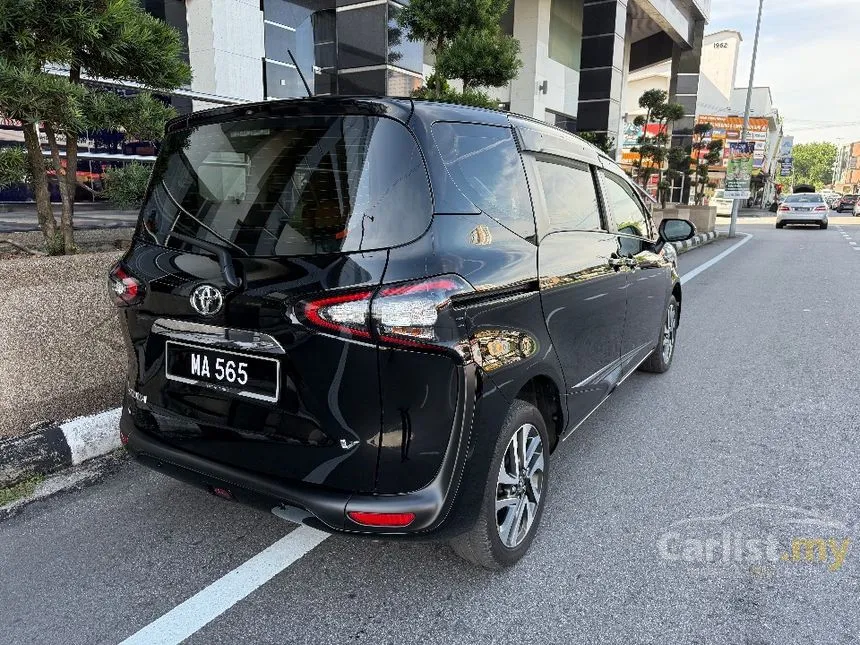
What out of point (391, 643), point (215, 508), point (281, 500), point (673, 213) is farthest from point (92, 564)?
point (673, 213)

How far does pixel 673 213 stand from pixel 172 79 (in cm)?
2038

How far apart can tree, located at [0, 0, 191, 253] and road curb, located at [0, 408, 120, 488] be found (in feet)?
6.77

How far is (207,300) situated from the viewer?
2203mm

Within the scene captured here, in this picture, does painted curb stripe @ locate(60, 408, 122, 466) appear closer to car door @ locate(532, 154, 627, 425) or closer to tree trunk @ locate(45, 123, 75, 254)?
tree trunk @ locate(45, 123, 75, 254)

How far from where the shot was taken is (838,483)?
3.34 meters

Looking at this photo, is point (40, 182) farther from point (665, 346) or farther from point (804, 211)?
point (804, 211)

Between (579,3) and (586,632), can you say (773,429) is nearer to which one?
(586,632)

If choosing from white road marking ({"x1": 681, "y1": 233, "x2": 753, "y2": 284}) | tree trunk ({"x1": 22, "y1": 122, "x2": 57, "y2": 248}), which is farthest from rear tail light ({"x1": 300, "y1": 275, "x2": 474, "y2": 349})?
white road marking ({"x1": 681, "y1": 233, "x2": 753, "y2": 284})

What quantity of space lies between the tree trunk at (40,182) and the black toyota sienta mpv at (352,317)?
2.77m

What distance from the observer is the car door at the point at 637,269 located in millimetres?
3883

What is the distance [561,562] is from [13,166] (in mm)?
4911

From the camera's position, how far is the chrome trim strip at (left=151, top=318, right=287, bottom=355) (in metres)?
2.11

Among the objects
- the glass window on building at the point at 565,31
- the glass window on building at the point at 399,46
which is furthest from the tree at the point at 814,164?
the glass window on building at the point at 399,46

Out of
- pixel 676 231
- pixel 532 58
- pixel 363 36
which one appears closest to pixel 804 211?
pixel 532 58
